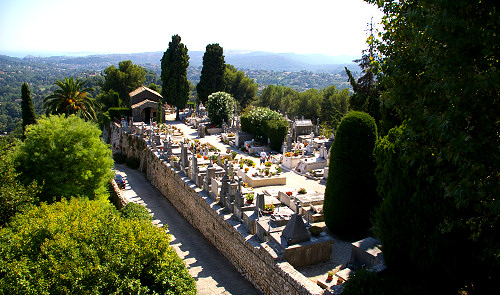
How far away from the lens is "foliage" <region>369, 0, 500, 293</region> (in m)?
6.16

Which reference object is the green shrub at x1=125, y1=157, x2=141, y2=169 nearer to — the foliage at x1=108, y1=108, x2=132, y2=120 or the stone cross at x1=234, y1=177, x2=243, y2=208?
the foliage at x1=108, y1=108, x2=132, y2=120

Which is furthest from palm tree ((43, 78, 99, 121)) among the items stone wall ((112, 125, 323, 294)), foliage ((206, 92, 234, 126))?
foliage ((206, 92, 234, 126))

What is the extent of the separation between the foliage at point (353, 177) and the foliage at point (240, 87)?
3900 cm

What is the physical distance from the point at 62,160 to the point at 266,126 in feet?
49.3

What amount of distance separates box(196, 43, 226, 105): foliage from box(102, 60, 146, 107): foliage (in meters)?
12.3

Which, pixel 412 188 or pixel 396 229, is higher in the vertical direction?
pixel 412 188

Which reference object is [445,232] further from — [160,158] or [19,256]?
[160,158]

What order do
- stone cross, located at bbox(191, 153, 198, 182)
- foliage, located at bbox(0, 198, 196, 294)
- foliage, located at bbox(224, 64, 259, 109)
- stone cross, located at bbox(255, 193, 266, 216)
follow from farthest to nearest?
foliage, located at bbox(224, 64, 259, 109) → stone cross, located at bbox(191, 153, 198, 182) → stone cross, located at bbox(255, 193, 266, 216) → foliage, located at bbox(0, 198, 196, 294)

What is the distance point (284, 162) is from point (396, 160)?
14.5m

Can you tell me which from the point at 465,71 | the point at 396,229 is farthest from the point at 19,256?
the point at 465,71

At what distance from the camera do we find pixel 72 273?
866cm

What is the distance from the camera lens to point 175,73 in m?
38.2

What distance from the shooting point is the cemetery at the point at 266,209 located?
10.4 meters

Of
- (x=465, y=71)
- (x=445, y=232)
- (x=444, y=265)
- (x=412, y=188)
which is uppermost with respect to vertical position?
(x=465, y=71)
